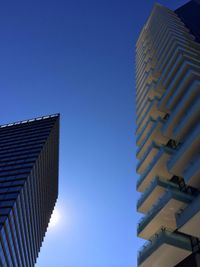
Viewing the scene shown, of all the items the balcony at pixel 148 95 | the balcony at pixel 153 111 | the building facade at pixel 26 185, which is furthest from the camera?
the building facade at pixel 26 185

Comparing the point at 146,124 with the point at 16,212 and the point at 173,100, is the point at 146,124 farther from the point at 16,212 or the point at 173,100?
the point at 16,212

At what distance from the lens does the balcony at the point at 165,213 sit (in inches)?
976

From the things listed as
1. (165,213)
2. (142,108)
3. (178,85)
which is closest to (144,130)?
(142,108)

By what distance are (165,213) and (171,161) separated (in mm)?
3831

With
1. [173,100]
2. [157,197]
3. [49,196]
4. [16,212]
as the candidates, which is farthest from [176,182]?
[49,196]

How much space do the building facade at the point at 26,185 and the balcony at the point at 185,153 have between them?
46567mm

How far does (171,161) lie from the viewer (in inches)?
1054

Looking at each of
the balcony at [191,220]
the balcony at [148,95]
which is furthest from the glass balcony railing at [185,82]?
the balcony at [191,220]

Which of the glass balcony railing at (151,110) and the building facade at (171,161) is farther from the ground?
the glass balcony railing at (151,110)

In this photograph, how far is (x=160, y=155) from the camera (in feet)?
96.6

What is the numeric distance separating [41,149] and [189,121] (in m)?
74.0

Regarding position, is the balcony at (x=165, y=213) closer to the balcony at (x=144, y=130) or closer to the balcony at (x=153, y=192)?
the balcony at (x=153, y=192)

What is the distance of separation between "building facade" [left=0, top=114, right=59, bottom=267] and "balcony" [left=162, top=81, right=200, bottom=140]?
147 ft

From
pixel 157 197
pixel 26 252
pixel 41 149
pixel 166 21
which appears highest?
pixel 41 149
